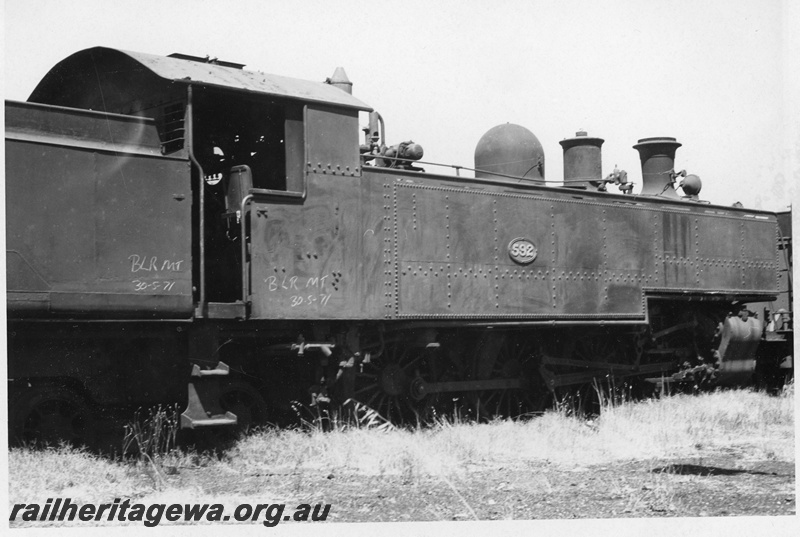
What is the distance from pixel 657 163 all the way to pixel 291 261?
6504mm

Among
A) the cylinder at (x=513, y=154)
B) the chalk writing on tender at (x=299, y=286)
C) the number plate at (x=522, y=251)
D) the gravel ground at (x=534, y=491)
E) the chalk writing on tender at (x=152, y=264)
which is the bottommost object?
the gravel ground at (x=534, y=491)

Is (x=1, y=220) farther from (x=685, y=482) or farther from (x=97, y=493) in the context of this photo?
(x=685, y=482)

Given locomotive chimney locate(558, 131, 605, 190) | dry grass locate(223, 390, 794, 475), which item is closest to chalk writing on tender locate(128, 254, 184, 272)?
dry grass locate(223, 390, 794, 475)

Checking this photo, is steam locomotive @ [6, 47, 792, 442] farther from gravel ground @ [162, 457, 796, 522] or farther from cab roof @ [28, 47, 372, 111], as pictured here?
gravel ground @ [162, 457, 796, 522]

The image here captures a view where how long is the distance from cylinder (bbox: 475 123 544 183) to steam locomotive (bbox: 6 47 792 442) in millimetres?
26

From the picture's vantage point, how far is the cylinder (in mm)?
11414

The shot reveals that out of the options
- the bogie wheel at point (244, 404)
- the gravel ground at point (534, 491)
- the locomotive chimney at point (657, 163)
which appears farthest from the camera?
the locomotive chimney at point (657, 163)

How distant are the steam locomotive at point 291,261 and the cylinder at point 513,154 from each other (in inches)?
1.0

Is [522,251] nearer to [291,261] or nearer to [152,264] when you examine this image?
[291,261]

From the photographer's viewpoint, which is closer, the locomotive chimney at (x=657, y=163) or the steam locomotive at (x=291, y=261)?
the steam locomotive at (x=291, y=261)

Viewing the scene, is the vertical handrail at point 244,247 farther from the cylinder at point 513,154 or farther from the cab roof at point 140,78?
the cylinder at point 513,154

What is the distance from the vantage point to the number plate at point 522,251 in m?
10.0

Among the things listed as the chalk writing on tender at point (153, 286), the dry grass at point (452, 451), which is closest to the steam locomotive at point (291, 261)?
the chalk writing on tender at point (153, 286)

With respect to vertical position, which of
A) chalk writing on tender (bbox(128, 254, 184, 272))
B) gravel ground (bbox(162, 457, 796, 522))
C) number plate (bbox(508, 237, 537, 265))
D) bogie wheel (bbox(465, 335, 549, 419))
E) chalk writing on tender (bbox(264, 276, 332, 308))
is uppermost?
number plate (bbox(508, 237, 537, 265))
